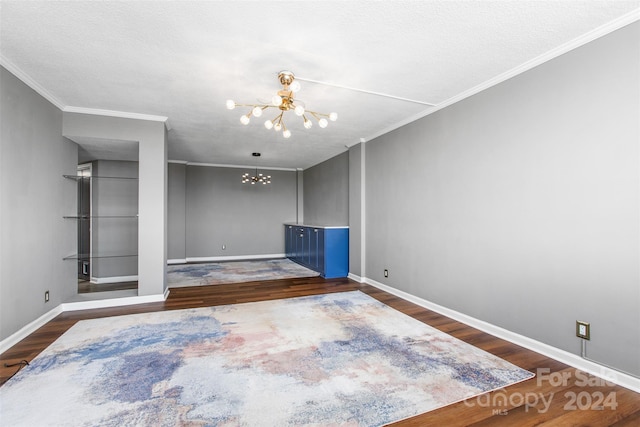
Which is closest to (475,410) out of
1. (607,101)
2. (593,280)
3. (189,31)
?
(593,280)

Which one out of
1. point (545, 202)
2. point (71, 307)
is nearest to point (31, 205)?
point (71, 307)

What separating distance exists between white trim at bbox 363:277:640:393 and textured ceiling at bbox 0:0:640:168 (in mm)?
2556

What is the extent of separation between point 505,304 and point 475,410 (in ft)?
4.69

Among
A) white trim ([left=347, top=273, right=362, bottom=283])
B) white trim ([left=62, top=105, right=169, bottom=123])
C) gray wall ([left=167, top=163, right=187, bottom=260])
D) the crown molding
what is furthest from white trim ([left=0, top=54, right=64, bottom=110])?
white trim ([left=347, top=273, right=362, bottom=283])

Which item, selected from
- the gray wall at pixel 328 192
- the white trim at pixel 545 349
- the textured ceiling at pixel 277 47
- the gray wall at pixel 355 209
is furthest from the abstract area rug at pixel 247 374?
the gray wall at pixel 328 192

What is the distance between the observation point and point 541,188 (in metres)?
2.66

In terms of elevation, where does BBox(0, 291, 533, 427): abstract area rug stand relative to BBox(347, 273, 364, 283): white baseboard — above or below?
below

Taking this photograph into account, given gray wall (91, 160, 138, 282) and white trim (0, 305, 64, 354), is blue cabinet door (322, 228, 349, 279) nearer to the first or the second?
gray wall (91, 160, 138, 282)

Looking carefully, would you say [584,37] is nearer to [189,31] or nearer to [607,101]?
[607,101]

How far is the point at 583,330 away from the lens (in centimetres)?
236

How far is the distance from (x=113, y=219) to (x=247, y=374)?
15.1 feet

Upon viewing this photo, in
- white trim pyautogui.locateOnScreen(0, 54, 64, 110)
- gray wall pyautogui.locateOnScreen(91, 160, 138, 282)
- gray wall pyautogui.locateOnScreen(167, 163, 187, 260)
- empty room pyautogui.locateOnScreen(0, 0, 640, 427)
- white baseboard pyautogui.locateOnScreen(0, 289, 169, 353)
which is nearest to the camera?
empty room pyautogui.locateOnScreen(0, 0, 640, 427)

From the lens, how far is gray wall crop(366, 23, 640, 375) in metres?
2.16

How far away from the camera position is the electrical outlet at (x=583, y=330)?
2328mm
